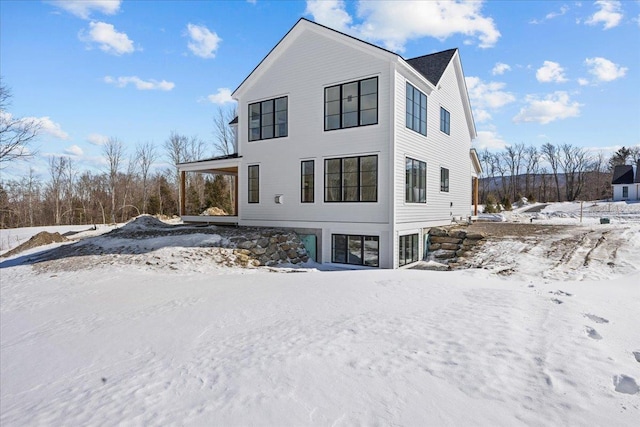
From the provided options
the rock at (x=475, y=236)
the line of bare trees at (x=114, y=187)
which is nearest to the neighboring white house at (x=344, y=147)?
the rock at (x=475, y=236)

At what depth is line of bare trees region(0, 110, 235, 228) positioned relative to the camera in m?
32.7

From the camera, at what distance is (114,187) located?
116ft

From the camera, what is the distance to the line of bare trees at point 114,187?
1286 inches

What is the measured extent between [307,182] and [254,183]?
272 centimetres

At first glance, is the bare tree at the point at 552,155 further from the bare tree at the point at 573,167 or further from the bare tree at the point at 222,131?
the bare tree at the point at 222,131

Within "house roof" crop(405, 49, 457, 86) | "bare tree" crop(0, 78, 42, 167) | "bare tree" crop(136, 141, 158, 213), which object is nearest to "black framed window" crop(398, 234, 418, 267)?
"house roof" crop(405, 49, 457, 86)

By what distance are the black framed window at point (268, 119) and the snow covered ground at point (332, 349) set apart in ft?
21.9

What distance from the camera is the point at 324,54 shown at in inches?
481

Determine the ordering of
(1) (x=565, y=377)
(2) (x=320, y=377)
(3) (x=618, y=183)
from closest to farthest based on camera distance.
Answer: (1) (x=565, y=377) < (2) (x=320, y=377) < (3) (x=618, y=183)

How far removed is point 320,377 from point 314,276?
5462 mm

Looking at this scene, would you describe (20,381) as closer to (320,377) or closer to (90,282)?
(320,377)

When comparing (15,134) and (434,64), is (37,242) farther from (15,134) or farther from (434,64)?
(434,64)

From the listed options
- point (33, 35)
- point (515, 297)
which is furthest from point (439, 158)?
point (33, 35)

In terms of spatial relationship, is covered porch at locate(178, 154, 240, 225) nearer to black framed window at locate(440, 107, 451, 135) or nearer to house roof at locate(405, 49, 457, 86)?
house roof at locate(405, 49, 457, 86)
